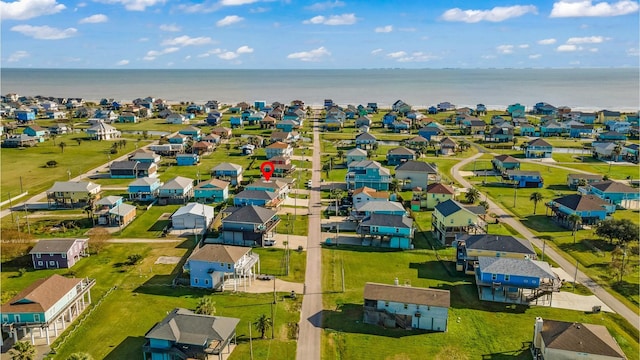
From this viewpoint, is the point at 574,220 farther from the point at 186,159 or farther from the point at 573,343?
the point at 186,159

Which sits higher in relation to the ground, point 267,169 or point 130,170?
point 130,170

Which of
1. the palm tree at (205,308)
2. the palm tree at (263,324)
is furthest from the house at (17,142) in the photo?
the palm tree at (263,324)

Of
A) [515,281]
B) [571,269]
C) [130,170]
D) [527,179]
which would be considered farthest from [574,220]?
[130,170]

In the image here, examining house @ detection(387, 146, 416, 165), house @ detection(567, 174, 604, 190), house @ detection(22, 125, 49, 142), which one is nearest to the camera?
house @ detection(567, 174, 604, 190)

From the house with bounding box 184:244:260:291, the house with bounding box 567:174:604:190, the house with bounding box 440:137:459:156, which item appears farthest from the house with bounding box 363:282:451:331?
the house with bounding box 440:137:459:156

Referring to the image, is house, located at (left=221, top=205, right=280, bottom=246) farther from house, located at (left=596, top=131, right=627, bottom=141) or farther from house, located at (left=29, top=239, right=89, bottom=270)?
house, located at (left=596, top=131, right=627, bottom=141)
